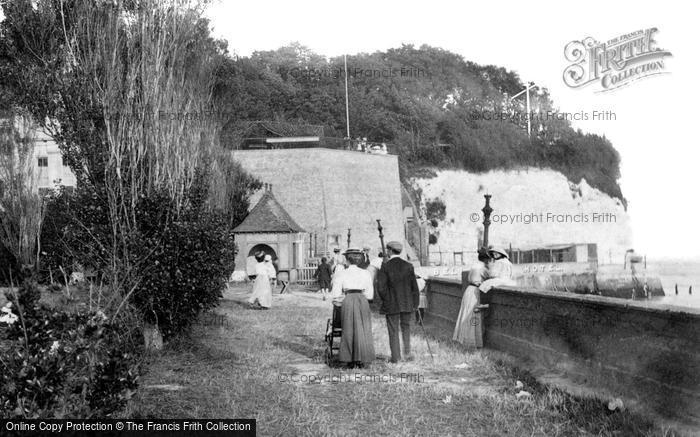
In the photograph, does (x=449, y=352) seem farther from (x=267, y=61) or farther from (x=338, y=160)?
(x=267, y=61)

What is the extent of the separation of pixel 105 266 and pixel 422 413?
6.52 m

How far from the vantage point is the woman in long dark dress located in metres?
9.74

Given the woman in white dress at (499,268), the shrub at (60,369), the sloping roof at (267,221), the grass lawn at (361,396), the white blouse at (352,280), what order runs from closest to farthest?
the shrub at (60,369) → the grass lawn at (361,396) → the white blouse at (352,280) → the woman in white dress at (499,268) → the sloping roof at (267,221)

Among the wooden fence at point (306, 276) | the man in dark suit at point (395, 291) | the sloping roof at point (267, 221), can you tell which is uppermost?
the sloping roof at point (267, 221)

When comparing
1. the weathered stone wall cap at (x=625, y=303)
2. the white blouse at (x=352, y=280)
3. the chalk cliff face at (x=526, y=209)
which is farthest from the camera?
the chalk cliff face at (x=526, y=209)

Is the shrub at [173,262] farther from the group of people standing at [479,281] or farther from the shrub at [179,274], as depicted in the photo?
the group of people standing at [479,281]

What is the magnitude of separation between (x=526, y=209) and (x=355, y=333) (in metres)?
51.4

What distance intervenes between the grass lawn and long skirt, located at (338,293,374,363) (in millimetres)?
219

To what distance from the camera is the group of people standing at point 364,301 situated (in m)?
9.76

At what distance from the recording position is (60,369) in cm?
432

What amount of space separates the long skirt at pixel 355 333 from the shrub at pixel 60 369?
4912 millimetres

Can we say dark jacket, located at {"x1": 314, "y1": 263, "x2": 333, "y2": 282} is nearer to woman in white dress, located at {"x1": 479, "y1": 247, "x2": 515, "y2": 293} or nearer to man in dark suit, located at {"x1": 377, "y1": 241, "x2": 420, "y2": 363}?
woman in white dress, located at {"x1": 479, "y1": 247, "x2": 515, "y2": 293}

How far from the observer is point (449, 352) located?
11.2 meters

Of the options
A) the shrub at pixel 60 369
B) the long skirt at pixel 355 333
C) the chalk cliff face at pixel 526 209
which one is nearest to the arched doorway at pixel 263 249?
the chalk cliff face at pixel 526 209
